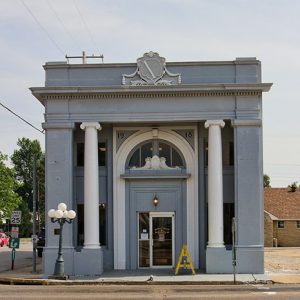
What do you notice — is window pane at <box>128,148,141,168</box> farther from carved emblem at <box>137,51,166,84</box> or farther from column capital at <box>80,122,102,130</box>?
carved emblem at <box>137,51,166,84</box>

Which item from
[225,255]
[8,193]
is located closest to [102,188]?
[225,255]

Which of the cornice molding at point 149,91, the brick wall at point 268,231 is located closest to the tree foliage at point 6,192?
the brick wall at point 268,231

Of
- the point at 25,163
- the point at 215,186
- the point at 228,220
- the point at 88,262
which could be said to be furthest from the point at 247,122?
the point at 25,163

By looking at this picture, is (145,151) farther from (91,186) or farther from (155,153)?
(91,186)

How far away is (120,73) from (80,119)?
7.99 feet

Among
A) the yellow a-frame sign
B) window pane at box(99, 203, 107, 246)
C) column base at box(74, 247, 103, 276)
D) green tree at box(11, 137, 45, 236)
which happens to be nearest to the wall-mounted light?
window pane at box(99, 203, 107, 246)

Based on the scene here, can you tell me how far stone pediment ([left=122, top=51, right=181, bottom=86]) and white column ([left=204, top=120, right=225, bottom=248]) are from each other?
233 cm

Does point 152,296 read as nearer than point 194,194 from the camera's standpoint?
Yes

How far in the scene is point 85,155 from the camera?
28.9 m

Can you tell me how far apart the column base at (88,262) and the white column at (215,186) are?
14.2ft

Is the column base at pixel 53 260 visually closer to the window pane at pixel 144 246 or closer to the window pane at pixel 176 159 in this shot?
the window pane at pixel 144 246

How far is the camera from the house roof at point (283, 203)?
2435 inches

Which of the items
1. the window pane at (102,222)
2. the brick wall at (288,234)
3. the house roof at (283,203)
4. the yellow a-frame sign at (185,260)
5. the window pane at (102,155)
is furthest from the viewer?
the house roof at (283,203)

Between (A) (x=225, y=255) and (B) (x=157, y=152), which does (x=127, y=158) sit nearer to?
(B) (x=157, y=152)
